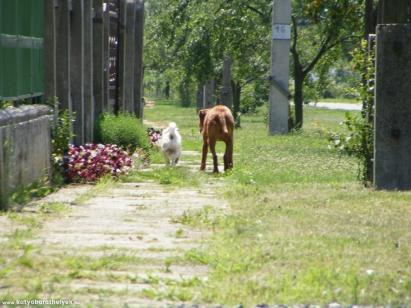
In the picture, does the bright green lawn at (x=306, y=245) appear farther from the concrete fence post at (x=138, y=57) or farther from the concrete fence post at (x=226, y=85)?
the concrete fence post at (x=226, y=85)

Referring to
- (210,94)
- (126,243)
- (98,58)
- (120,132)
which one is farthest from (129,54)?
(210,94)

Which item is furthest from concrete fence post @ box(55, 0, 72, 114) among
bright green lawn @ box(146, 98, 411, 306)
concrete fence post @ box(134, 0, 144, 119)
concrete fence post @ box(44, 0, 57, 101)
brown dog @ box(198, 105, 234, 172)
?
concrete fence post @ box(134, 0, 144, 119)

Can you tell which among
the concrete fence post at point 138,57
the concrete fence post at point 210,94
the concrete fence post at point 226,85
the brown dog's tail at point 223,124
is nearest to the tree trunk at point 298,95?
the concrete fence post at point 226,85

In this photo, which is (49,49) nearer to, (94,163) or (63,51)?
(63,51)

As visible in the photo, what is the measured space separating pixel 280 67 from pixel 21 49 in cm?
1766

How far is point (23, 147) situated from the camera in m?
11.1

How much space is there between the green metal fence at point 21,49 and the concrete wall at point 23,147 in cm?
29

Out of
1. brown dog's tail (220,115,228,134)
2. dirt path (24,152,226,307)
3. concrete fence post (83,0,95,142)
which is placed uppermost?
concrete fence post (83,0,95,142)

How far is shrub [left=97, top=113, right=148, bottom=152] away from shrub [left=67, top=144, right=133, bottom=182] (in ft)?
7.26

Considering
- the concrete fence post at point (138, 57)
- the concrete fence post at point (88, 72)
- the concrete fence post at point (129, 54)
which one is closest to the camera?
the concrete fence post at point (88, 72)

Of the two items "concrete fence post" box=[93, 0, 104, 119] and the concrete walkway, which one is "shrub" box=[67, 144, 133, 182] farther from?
"concrete fence post" box=[93, 0, 104, 119]

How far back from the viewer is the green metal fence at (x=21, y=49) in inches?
444

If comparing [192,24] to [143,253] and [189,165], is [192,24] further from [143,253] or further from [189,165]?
[143,253]

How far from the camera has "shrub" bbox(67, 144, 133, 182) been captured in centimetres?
1321
